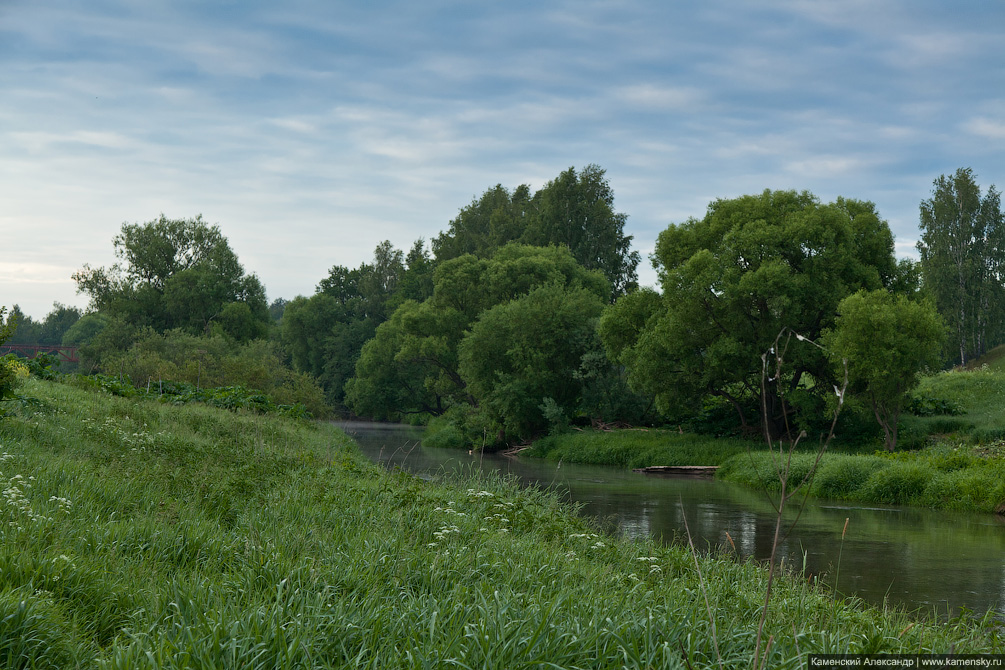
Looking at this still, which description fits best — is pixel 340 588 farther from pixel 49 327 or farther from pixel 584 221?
pixel 49 327

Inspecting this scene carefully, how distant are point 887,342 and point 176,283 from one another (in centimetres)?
5427

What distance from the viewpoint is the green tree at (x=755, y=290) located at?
27.9m

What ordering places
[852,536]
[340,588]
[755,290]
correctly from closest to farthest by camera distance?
[340,588] < [852,536] < [755,290]

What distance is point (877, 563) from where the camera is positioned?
41.5 feet

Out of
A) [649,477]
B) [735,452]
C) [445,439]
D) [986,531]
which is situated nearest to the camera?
[986,531]

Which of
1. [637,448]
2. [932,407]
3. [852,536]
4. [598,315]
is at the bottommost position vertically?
[637,448]

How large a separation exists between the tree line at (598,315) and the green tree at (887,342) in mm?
65

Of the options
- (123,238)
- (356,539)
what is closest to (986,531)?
(356,539)

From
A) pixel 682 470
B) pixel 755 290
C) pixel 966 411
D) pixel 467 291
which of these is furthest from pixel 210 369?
pixel 966 411

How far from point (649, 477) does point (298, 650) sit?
24.8 meters

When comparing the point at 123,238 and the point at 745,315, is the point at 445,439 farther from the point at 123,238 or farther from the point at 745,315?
the point at 123,238

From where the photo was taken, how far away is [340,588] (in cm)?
541

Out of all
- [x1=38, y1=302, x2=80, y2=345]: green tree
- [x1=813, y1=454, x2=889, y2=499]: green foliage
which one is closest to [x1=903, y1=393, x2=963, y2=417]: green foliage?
[x1=813, y1=454, x2=889, y2=499]: green foliage

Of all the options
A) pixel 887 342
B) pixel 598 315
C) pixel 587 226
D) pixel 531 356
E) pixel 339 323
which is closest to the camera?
pixel 887 342
